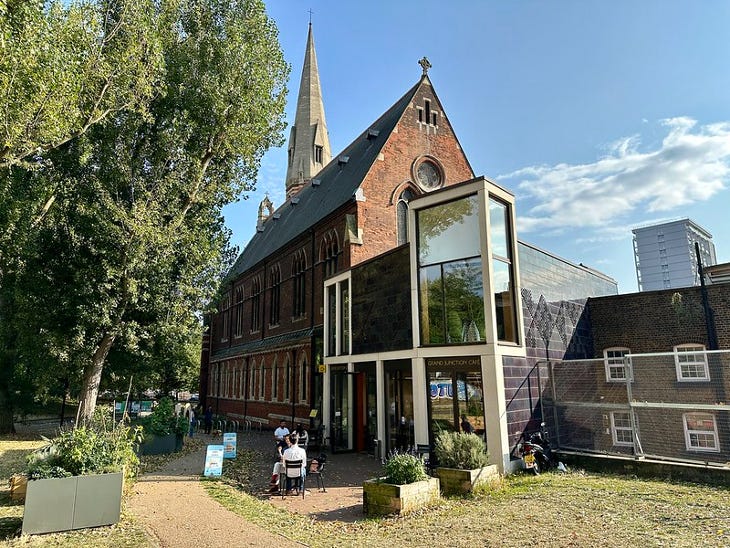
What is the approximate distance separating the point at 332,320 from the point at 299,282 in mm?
9007

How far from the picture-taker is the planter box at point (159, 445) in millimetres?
17266

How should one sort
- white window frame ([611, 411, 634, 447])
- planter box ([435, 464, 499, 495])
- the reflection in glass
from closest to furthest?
planter box ([435, 464, 499, 495]), white window frame ([611, 411, 634, 447]), the reflection in glass

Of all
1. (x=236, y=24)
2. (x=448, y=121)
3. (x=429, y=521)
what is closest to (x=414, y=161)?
(x=448, y=121)

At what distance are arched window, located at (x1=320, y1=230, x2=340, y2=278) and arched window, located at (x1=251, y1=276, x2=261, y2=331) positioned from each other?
39.5 ft

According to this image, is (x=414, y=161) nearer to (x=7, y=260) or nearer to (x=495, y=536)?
(x=7, y=260)

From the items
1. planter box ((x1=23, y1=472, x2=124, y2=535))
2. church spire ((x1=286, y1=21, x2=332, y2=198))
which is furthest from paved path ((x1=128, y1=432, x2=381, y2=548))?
church spire ((x1=286, y1=21, x2=332, y2=198))

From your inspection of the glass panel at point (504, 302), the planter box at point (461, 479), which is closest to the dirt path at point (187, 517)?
the planter box at point (461, 479)

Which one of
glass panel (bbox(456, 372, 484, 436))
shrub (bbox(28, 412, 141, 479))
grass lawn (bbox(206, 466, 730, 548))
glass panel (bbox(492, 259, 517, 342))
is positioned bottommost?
grass lawn (bbox(206, 466, 730, 548))

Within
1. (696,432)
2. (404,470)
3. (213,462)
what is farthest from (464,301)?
(213,462)

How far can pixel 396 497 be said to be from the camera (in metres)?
8.73

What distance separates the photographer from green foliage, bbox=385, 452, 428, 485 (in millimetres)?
9133

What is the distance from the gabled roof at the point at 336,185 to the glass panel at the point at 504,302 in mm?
10042

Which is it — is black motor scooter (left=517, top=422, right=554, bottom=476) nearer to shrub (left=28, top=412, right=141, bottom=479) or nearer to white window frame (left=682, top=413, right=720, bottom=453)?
white window frame (left=682, top=413, right=720, bottom=453)

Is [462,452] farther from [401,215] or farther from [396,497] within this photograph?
[401,215]
